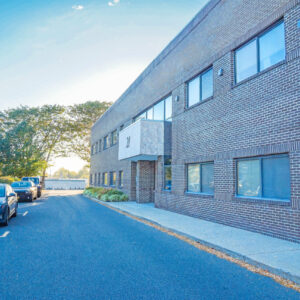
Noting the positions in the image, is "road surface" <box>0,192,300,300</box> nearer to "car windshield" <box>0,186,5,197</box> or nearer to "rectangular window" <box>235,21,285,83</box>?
"car windshield" <box>0,186,5,197</box>

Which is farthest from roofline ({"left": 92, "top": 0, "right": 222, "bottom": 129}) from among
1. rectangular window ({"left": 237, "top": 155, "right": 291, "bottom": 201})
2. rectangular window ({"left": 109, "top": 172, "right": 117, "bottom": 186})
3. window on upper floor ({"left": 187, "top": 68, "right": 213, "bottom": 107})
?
rectangular window ({"left": 109, "top": 172, "right": 117, "bottom": 186})

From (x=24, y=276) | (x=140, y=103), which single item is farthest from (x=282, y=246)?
(x=140, y=103)

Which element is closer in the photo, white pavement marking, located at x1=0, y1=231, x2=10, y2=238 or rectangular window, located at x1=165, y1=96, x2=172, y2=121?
white pavement marking, located at x1=0, y1=231, x2=10, y2=238

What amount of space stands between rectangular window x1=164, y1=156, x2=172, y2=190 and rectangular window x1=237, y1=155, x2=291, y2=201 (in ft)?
19.2

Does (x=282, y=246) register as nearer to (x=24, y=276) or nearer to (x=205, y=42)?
(x=24, y=276)

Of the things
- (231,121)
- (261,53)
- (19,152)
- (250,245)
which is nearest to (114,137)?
(19,152)

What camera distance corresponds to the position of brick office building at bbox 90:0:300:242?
27.1 feet

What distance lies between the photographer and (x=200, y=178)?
12.6 meters

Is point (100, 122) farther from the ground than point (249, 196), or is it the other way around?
point (100, 122)

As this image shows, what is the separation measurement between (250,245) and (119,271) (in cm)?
353

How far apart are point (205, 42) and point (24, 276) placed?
11366mm

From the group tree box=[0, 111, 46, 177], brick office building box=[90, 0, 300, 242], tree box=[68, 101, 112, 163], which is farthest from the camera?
tree box=[68, 101, 112, 163]

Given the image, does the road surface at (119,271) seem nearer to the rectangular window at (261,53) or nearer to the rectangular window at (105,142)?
the rectangular window at (261,53)

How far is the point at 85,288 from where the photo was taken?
4562 mm
